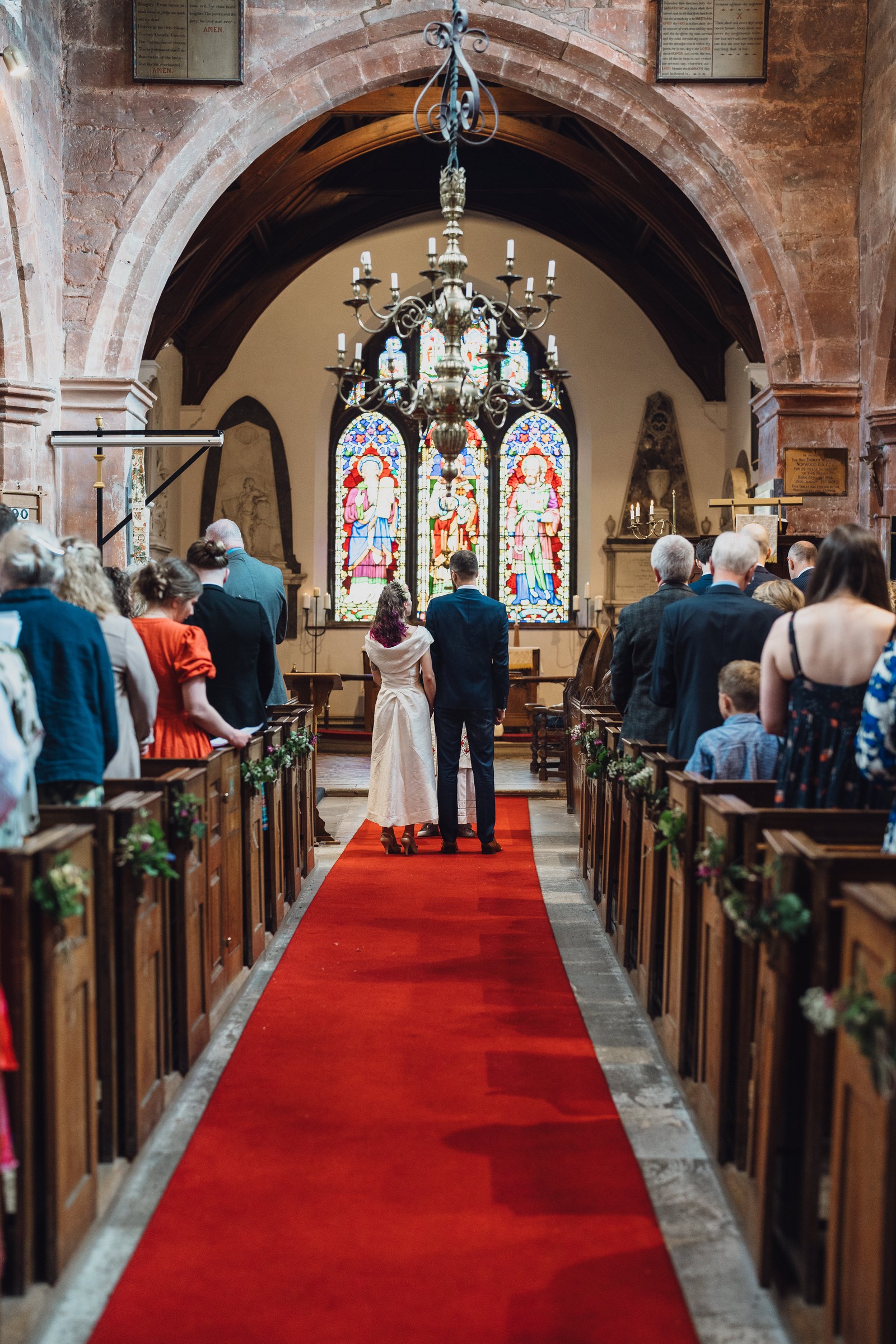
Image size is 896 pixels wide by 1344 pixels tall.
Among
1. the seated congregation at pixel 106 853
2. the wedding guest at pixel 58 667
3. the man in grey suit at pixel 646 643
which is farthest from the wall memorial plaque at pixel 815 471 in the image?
the wedding guest at pixel 58 667

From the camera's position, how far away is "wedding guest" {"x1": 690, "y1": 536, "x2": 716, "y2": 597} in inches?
188

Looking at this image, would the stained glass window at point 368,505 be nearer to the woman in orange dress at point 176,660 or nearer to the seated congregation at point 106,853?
the seated congregation at point 106,853

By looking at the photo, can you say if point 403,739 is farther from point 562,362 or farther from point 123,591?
point 562,362

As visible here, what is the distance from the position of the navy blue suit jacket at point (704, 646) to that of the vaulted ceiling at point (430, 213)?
22.6ft

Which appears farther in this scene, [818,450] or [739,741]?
[818,450]

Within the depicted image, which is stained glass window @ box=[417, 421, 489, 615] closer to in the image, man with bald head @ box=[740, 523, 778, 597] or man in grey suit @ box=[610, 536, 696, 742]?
man with bald head @ box=[740, 523, 778, 597]

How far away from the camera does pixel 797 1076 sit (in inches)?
92.0

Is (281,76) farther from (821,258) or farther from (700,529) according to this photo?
(700,529)

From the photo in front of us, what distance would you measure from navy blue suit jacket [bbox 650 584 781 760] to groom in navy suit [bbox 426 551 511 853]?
7.64 ft

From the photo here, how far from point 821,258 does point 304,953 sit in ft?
17.9

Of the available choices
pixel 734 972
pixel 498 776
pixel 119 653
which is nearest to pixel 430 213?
pixel 498 776

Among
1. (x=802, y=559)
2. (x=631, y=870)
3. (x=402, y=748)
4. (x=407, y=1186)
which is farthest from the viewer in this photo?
(x=402, y=748)

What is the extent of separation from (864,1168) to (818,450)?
21.1 feet

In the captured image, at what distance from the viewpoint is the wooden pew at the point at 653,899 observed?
3668 mm
